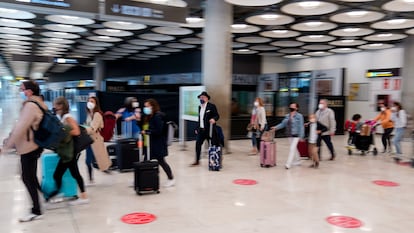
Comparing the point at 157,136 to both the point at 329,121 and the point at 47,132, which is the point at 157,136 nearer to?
the point at 47,132

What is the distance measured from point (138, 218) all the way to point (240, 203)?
147 cm

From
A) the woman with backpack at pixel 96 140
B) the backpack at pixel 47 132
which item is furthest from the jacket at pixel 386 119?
the backpack at pixel 47 132

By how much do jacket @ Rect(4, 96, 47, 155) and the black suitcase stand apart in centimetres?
270

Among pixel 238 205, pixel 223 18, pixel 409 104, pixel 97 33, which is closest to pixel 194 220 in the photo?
pixel 238 205

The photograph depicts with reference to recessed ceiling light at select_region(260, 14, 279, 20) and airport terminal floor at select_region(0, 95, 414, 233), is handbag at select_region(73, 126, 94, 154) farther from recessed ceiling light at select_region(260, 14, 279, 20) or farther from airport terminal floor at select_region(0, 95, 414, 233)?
recessed ceiling light at select_region(260, 14, 279, 20)

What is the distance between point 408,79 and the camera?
42.7 ft

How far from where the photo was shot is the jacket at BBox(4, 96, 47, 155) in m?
3.54

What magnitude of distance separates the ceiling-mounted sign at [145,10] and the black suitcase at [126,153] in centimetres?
245

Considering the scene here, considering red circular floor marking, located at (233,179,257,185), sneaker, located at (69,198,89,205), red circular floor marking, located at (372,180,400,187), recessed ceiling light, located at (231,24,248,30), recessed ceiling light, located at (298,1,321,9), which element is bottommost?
red circular floor marking, located at (372,180,400,187)

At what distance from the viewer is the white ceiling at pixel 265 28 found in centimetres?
852

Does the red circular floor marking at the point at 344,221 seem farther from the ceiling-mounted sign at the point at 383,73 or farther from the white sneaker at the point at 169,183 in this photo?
the ceiling-mounted sign at the point at 383,73

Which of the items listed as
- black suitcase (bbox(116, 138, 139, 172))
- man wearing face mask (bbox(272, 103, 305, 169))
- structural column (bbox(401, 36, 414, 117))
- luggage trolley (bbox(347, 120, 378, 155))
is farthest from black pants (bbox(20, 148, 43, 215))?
structural column (bbox(401, 36, 414, 117))

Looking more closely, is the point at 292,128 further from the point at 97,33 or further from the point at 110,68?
the point at 110,68

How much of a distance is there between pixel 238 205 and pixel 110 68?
70.3 ft
